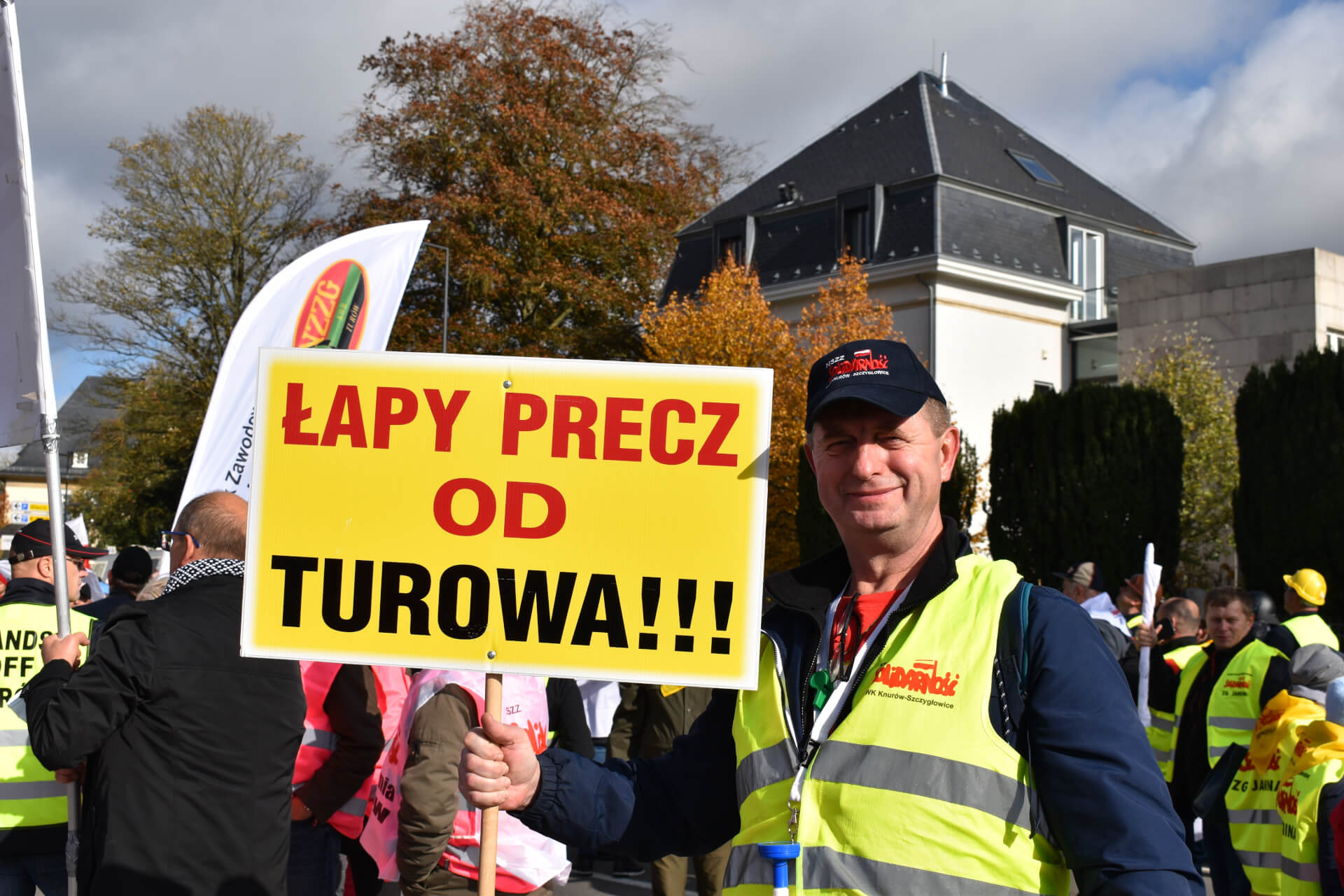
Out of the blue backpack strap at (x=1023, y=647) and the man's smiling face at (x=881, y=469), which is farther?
the man's smiling face at (x=881, y=469)

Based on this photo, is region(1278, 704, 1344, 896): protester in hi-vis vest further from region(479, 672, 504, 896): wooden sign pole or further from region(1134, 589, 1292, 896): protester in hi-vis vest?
region(479, 672, 504, 896): wooden sign pole

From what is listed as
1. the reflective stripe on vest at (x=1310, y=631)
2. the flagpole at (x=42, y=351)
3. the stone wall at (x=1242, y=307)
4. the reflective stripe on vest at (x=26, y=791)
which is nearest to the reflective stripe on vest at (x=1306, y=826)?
the reflective stripe on vest at (x=1310, y=631)

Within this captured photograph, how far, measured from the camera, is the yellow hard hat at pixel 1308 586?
8.30 metres

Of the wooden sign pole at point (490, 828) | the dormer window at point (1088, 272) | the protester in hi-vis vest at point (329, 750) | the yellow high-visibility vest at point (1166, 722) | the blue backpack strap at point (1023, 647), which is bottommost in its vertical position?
the yellow high-visibility vest at point (1166, 722)

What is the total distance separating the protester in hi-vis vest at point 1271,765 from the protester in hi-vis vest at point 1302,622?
2.95ft

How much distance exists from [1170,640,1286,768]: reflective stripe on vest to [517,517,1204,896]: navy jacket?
5.37 m

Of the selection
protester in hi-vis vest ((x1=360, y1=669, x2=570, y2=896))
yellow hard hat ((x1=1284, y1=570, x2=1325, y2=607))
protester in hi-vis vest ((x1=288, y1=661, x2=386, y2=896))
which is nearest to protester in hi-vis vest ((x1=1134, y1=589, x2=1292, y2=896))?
yellow hard hat ((x1=1284, y1=570, x2=1325, y2=607))

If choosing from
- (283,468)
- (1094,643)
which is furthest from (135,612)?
(1094,643)

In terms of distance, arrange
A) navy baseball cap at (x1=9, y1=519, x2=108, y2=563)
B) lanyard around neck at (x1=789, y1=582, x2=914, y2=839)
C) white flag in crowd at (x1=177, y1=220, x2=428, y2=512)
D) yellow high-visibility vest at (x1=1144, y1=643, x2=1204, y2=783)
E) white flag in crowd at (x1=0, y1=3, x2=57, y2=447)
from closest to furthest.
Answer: lanyard around neck at (x1=789, y1=582, x2=914, y2=839)
white flag in crowd at (x1=0, y1=3, x2=57, y2=447)
navy baseball cap at (x1=9, y1=519, x2=108, y2=563)
white flag in crowd at (x1=177, y1=220, x2=428, y2=512)
yellow high-visibility vest at (x1=1144, y1=643, x2=1204, y2=783)

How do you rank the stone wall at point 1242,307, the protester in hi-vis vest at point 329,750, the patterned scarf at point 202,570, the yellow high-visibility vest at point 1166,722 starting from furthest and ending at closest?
the stone wall at point 1242,307, the yellow high-visibility vest at point 1166,722, the protester in hi-vis vest at point 329,750, the patterned scarf at point 202,570

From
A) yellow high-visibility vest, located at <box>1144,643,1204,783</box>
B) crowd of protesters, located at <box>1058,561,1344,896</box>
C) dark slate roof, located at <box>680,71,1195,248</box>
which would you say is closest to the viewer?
crowd of protesters, located at <box>1058,561,1344,896</box>

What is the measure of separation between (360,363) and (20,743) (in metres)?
3.04

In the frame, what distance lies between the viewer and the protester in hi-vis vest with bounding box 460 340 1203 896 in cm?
204

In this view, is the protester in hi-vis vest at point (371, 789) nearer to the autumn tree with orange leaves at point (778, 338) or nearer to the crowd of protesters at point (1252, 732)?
the crowd of protesters at point (1252, 732)
